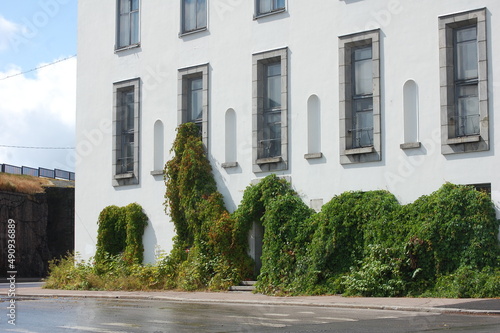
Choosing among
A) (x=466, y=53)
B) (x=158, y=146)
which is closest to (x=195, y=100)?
(x=158, y=146)

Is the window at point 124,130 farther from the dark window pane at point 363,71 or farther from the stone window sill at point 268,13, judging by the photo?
the dark window pane at point 363,71

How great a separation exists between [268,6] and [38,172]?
32.0m

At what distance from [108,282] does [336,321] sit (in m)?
16.8

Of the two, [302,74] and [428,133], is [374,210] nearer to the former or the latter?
[428,133]

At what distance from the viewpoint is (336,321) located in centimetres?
1559

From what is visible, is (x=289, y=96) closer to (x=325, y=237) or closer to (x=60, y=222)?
(x=325, y=237)

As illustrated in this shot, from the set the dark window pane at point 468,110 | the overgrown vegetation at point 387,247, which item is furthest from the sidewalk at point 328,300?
the dark window pane at point 468,110

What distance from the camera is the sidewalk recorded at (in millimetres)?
18188

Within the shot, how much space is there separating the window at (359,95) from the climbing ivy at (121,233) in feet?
31.9

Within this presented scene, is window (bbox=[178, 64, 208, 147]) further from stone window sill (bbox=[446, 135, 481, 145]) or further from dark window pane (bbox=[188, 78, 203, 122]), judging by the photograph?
stone window sill (bbox=[446, 135, 481, 145])

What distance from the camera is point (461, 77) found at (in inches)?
932

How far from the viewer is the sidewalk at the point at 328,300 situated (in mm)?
18188

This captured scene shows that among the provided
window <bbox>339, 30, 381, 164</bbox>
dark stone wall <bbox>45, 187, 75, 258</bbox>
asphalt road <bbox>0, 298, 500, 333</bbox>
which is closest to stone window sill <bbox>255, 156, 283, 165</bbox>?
window <bbox>339, 30, 381, 164</bbox>

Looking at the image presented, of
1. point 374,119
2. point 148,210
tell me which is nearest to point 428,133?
point 374,119
